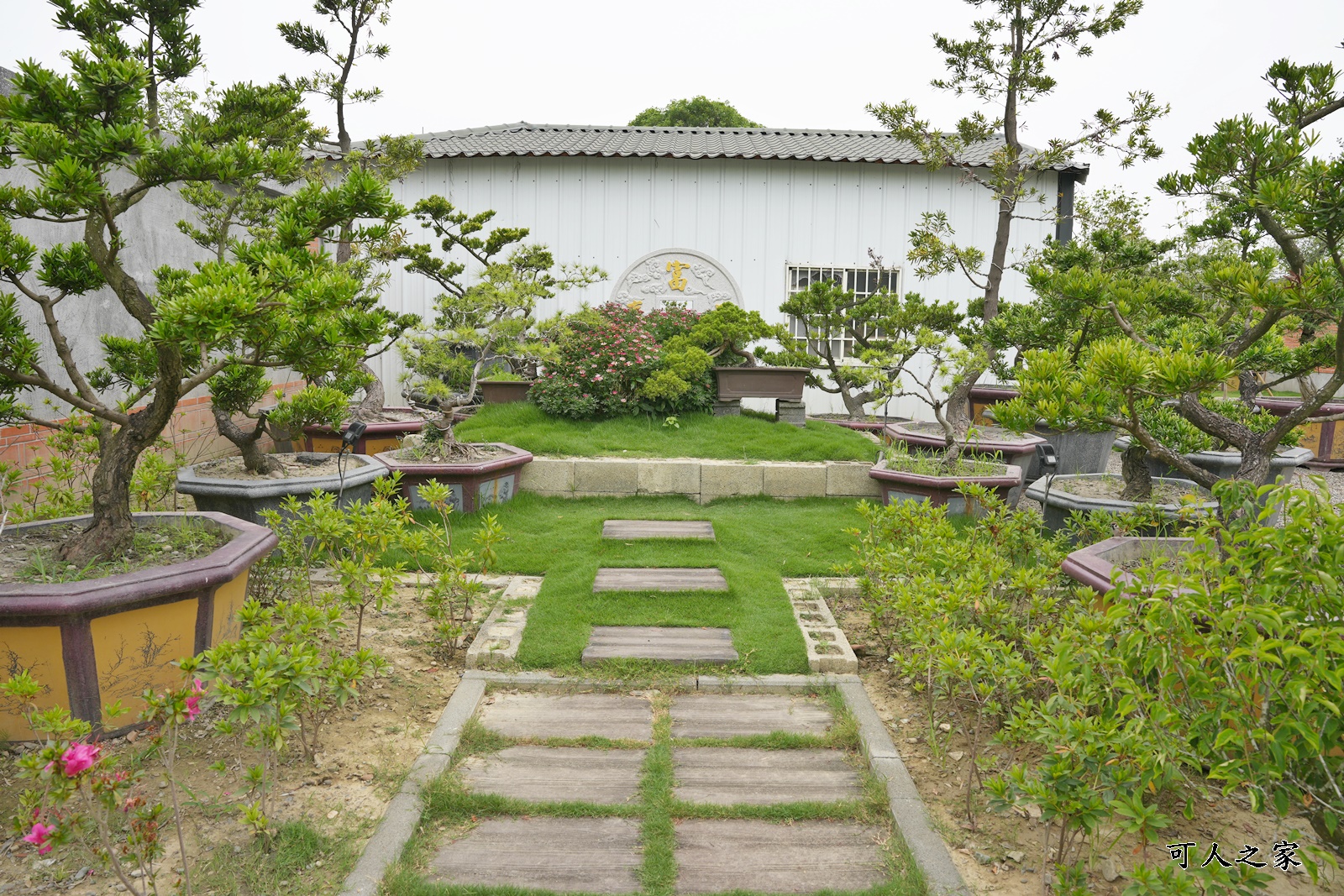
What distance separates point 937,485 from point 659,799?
13.2 feet

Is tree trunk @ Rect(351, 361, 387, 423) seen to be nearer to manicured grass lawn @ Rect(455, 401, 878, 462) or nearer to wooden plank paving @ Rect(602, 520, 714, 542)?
manicured grass lawn @ Rect(455, 401, 878, 462)

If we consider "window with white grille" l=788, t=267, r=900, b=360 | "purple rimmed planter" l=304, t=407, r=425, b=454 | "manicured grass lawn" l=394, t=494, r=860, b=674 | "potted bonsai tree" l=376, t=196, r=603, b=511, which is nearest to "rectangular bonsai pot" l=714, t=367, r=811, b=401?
"potted bonsai tree" l=376, t=196, r=603, b=511

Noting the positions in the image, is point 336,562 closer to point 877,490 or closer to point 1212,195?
point 1212,195

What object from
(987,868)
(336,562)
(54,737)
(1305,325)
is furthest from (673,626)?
(1305,325)

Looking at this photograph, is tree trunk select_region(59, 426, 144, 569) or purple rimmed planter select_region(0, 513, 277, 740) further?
tree trunk select_region(59, 426, 144, 569)

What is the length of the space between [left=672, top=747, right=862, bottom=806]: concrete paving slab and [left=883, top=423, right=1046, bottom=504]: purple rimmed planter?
414 centimetres

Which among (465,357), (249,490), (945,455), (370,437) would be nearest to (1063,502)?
(945,455)

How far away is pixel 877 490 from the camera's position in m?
6.96

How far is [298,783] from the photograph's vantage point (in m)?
2.83

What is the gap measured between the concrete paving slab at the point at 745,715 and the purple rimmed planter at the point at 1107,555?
1130 millimetres

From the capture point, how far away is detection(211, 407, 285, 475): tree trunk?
5.36 metres

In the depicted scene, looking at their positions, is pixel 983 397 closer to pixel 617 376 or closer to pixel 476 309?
pixel 617 376

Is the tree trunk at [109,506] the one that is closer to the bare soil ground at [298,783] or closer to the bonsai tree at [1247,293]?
the bare soil ground at [298,783]

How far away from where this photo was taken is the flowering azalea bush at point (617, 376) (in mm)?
8633
